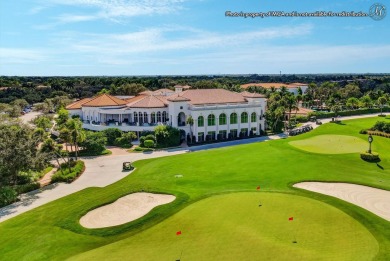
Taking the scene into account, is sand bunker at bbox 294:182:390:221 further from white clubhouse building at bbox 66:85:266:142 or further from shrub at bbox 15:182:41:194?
white clubhouse building at bbox 66:85:266:142

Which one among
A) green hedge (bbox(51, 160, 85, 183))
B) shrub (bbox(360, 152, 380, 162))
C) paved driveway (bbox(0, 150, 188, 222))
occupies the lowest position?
paved driveway (bbox(0, 150, 188, 222))

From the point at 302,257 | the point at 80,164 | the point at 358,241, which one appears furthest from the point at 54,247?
the point at 80,164

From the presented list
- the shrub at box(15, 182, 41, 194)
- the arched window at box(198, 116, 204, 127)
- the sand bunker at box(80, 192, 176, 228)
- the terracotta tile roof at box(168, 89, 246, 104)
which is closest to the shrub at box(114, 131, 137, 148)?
the terracotta tile roof at box(168, 89, 246, 104)

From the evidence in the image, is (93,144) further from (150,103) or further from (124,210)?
(124,210)

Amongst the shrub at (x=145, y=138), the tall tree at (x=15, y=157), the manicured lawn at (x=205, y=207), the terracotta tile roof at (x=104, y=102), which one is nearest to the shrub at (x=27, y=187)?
the tall tree at (x=15, y=157)

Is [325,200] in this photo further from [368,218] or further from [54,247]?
[54,247]
